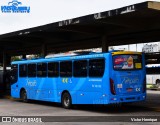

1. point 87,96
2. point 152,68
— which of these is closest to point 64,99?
point 87,96

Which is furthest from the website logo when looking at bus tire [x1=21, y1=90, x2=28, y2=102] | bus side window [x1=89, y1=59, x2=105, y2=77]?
bus side window [x1=89, y1=59, x2=105, y2=77]

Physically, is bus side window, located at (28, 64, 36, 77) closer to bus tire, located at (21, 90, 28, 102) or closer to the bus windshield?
bus tire, located at (21, 90, 28, 102)

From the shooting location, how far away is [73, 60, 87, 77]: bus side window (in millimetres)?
17609

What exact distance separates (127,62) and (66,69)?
136 inches

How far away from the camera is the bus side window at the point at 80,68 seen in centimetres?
1761

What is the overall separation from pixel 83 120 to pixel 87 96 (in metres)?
3.51

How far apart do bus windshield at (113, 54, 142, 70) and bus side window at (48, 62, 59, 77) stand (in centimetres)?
411

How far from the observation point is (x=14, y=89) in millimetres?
24656

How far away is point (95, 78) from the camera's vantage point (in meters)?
16.9

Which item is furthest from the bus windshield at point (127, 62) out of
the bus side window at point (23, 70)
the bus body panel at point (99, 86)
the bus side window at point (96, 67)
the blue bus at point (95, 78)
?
the bus side window at point (23, 70)

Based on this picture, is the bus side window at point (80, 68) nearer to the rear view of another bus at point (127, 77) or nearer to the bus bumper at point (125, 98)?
the rear view of another bus at point (127, 77)

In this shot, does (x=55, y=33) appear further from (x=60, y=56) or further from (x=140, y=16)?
(x=140, y=16)

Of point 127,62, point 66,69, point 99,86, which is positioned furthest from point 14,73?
point 127,62

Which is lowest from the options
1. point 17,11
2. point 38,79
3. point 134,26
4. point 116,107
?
point 116,107
